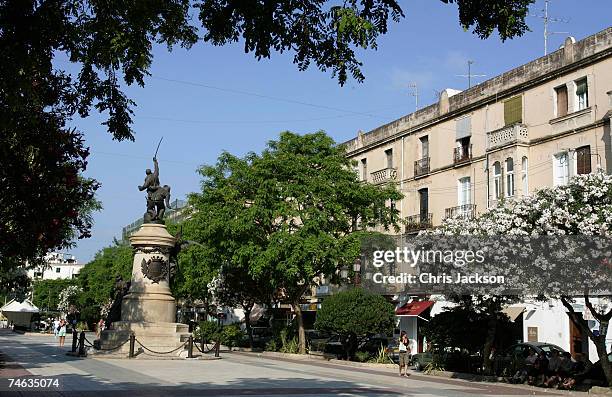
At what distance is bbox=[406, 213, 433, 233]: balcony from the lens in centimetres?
3962

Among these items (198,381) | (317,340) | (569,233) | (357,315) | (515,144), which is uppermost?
(515,144)

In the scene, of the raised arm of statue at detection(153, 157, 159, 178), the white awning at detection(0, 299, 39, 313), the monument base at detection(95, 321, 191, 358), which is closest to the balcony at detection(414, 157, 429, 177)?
the raised arm of statue at detection(153, 157, 159, 178)

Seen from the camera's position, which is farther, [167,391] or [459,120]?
[459,120]

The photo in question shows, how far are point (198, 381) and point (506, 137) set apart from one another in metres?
23.0

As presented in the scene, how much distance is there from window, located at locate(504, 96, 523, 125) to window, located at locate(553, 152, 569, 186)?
10.4 ft

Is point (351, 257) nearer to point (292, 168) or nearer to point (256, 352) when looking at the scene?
point (292, 168)

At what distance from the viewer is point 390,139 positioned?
147ft

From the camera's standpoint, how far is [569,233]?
18.3 meters

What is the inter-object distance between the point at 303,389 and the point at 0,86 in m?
11.4

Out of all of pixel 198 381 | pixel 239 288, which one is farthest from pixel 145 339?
pixel 239 288

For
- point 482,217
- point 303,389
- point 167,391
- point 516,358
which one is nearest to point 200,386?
point 167,391

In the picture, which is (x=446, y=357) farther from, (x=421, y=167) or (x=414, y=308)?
(x=421, y=167)

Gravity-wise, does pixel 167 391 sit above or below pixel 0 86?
below

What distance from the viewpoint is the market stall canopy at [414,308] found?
122 ft
